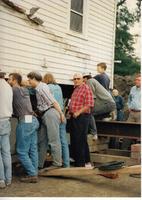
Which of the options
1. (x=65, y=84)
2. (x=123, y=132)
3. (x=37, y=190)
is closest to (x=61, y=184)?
(x=37, y=190)

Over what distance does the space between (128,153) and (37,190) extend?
359cm

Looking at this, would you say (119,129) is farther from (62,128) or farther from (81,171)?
(81,171)

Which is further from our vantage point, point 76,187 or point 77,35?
point 77,35

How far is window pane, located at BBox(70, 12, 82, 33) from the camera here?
12156 millimetres

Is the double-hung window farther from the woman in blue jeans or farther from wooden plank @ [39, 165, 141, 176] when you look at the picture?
wooden plank @ [39, 165, 141, 176]

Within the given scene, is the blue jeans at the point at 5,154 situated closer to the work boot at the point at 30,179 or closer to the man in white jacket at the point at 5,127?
the man in white jacket at the point at 5,127

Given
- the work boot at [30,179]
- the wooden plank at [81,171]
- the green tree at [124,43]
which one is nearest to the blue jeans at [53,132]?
the wooden plank at [81,171]

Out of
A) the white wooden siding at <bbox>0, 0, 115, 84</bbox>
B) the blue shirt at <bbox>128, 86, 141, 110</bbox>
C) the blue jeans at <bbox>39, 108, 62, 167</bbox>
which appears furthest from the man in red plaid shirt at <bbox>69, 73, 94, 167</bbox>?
the blue shirt at <bbox>128, 86, 141, 110</bbox>

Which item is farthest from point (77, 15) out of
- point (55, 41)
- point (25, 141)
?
point (25, 141)

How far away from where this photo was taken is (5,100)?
6926 millimetres

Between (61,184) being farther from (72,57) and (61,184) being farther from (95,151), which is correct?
(72,57)

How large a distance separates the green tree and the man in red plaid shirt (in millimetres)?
23918

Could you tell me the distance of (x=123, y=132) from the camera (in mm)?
9336

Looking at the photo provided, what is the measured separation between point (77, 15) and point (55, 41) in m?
1.56
